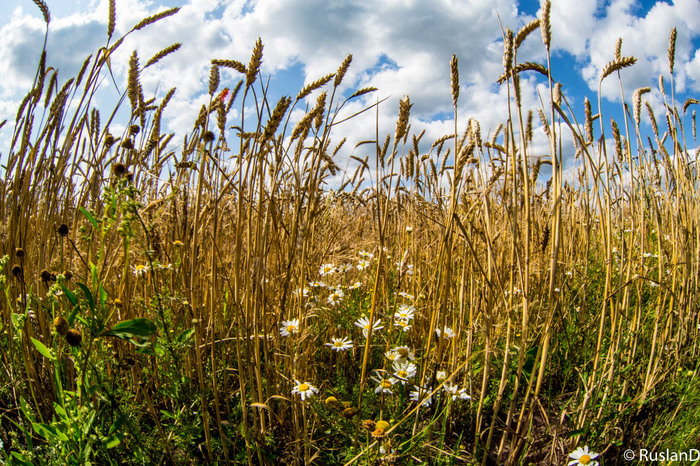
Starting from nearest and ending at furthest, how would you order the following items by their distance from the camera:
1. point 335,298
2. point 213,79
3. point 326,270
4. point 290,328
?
point 213,79 < point 290,328 < point 335,298 < point 326,270

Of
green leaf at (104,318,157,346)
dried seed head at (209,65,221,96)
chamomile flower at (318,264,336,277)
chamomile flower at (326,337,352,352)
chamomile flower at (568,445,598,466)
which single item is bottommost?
chamomile flower at (568,445,598,466)

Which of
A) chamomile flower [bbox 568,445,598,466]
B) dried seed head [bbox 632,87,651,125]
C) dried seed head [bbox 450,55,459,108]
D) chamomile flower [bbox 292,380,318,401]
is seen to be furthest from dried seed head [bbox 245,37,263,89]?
dried seed head [bbox 632,87,651,125]

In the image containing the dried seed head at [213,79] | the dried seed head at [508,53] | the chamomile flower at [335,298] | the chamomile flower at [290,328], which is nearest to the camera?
the dried seed head at [508,53]

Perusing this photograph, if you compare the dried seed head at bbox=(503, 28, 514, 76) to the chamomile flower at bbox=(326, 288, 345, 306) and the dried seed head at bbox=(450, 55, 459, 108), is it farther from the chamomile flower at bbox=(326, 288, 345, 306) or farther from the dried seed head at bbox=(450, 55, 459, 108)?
the chamomile flower at bbox=(326, 288, 345, 306)

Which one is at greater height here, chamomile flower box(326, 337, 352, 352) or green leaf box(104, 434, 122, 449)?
chamomile flower box(326, 337, 352, 352)

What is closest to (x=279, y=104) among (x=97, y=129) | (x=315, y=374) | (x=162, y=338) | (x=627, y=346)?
(x=162, y=338)

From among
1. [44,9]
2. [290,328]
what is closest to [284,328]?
[290,328]

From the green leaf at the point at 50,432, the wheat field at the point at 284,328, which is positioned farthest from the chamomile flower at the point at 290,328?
the green leaf at the point at 50,432

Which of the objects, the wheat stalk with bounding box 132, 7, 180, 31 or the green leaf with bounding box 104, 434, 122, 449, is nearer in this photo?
the green leaf with bounding box 104, 434, 122, 449

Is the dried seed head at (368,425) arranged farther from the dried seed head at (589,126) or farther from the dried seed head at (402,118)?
the dried seed head at (589,126)

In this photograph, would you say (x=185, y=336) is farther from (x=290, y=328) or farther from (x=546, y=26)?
(x=546, y=26)

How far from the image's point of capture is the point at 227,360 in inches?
55.7

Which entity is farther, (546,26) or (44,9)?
(44,9)

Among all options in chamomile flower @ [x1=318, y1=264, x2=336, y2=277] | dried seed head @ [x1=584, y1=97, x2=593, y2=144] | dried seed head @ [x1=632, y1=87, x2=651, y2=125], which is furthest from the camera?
chamomile flower @ [x1=318, y1=264, x2=336, y2=277]
